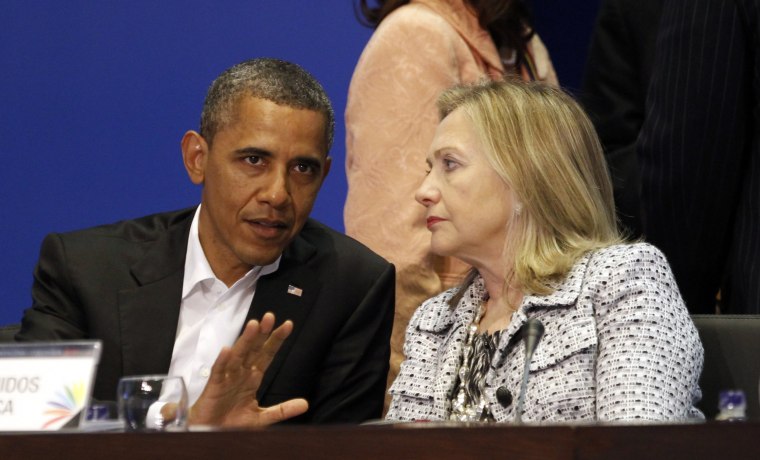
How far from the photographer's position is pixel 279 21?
348cm

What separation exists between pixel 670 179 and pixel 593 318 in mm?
449

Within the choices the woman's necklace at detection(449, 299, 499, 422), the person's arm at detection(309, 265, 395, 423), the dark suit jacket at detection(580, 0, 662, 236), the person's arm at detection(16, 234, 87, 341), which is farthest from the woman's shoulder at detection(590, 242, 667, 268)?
the person's arm at detection(16, 234, 87, 341)

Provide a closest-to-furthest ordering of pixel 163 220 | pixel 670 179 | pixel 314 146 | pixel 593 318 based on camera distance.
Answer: pixel 593 318 → pixel 670 179 → pixel 314 146 → pixel 163 220

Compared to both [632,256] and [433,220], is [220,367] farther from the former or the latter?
[632,256]

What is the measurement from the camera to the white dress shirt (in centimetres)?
251

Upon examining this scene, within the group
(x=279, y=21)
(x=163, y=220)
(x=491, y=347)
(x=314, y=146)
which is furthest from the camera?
(x=279, y=21)

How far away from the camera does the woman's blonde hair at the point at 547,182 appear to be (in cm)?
217

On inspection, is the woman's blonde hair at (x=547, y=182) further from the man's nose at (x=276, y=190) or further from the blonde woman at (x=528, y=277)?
the man's nose at (x=276, y=190)

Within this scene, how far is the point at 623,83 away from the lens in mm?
2654

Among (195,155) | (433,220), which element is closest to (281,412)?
(433,220)

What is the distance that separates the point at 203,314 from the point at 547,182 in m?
0.82

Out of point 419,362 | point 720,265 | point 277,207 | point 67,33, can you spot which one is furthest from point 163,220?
point 720,265

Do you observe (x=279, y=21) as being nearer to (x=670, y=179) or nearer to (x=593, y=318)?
(x=670, y=179)

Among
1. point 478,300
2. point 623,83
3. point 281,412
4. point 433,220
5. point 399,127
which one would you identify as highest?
point 623,83
